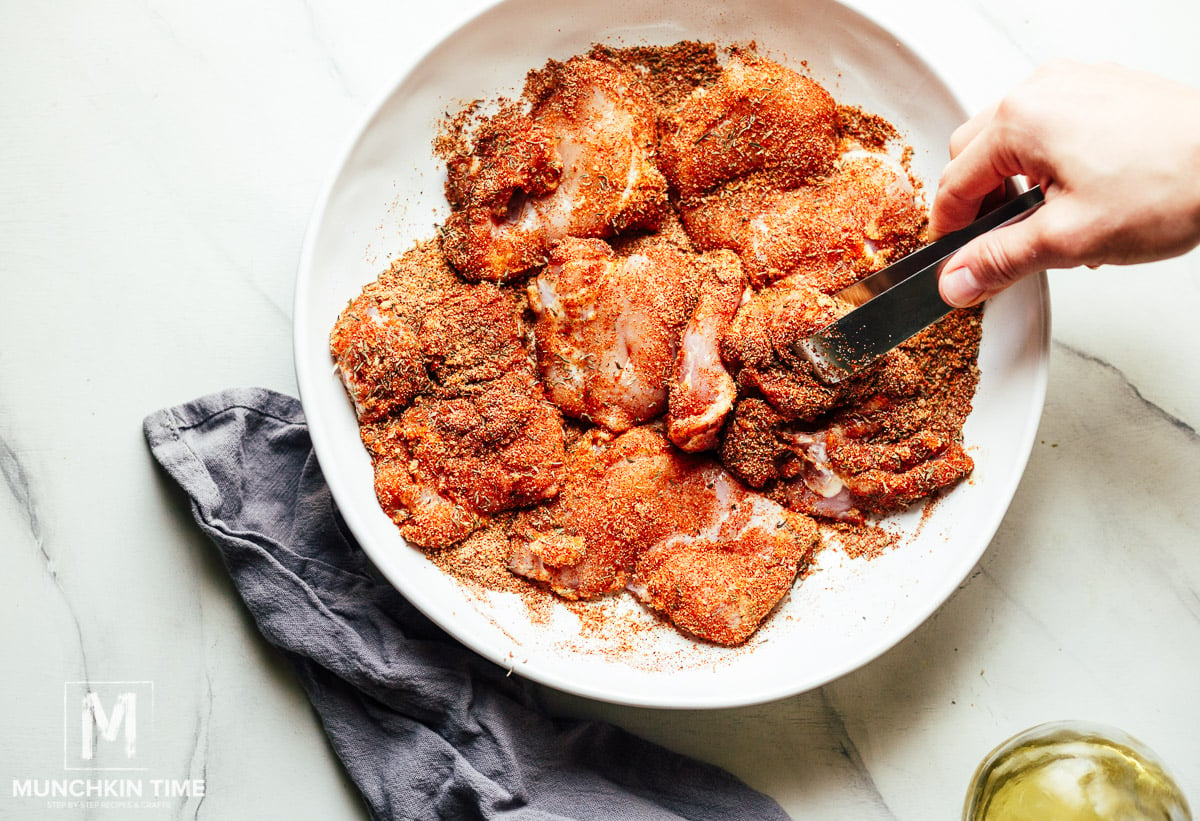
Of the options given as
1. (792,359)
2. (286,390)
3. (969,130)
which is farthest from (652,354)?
(286,390)

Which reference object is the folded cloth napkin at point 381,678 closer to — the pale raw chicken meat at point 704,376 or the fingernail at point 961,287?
the pale raw chicken meat at point 704,376

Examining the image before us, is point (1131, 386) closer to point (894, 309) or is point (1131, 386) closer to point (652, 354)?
point (894, 309)

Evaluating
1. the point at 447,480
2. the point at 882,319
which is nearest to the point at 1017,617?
the point at 882,319

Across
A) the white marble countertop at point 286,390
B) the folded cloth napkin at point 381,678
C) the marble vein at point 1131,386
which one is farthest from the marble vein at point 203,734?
the marble vein at point 1131,386

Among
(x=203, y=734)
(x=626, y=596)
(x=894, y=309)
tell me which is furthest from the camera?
(x=203, y=734)

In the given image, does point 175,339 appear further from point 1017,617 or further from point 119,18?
point 1017,617
